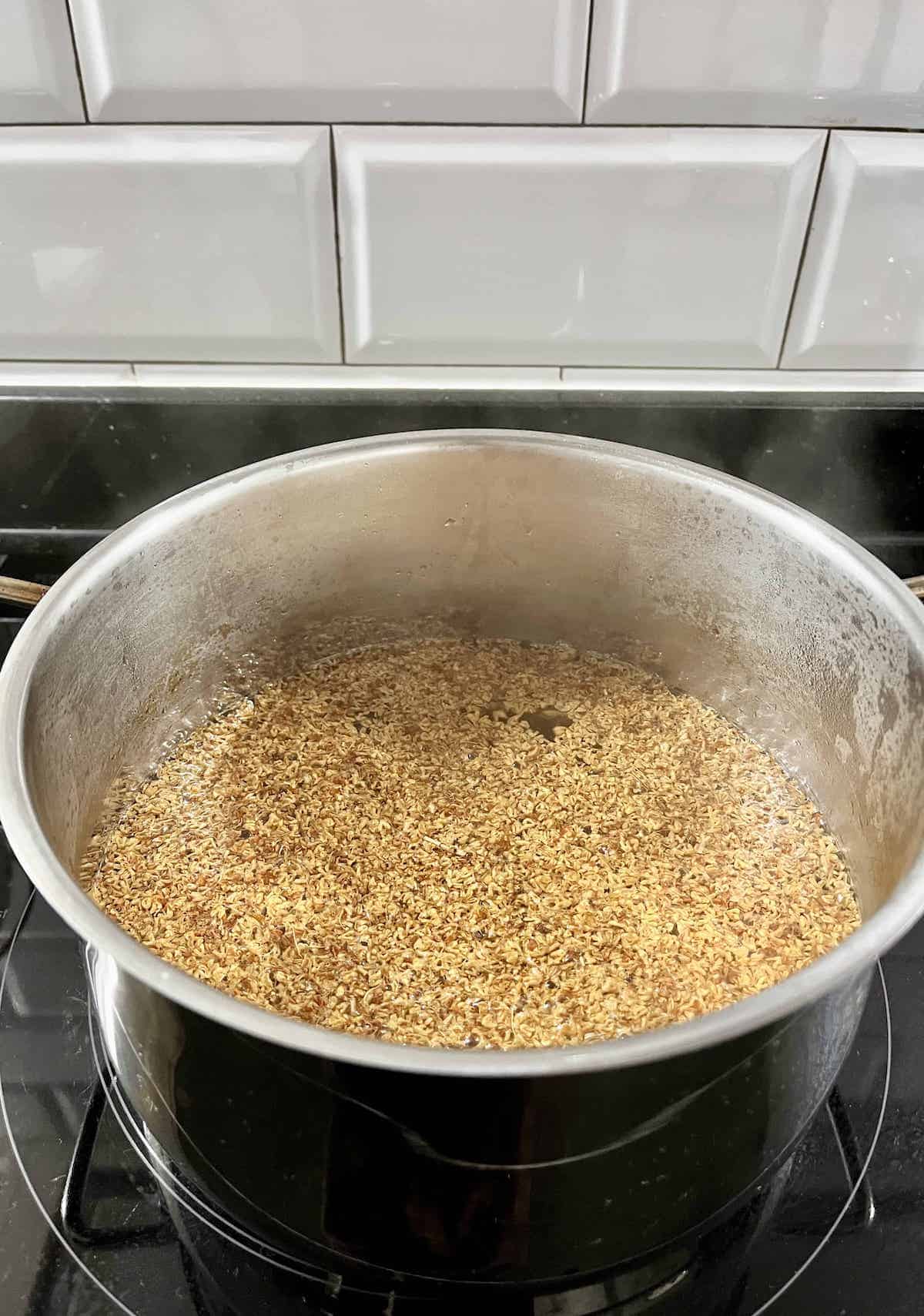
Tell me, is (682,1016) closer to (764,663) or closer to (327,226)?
(764,663)

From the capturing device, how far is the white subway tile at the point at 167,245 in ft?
3.29

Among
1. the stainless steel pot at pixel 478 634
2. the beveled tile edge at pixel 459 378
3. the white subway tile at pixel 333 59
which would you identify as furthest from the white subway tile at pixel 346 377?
the white subway tile at pixel 333 59

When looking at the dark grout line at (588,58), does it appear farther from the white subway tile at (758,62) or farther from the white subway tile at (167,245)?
the white subway tile at (167,245)

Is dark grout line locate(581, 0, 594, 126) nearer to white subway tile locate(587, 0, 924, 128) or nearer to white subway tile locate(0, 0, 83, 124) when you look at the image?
white subway tile locate(587, 0, 924, 128)

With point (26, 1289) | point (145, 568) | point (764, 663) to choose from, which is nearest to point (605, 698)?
point (764, 663)

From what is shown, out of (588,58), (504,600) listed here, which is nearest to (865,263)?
(588,58)

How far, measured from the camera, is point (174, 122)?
39.1 inches

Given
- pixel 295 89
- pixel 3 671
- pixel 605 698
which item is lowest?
pixel 605 698

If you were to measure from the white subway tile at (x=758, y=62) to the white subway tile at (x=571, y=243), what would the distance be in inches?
0.9

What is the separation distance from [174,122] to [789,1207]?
103 cm

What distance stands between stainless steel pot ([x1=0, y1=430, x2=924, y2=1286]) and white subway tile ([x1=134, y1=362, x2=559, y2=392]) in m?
0.14

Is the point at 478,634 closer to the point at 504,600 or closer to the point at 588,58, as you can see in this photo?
the point at 504,600

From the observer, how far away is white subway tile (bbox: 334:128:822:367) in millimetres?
1007

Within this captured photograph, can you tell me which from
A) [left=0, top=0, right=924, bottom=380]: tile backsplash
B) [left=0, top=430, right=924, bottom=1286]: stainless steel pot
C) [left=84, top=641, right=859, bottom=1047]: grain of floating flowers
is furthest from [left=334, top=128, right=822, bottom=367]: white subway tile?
[left=84, top=641, right=859, bottom=1047]: grain of floating flowers
